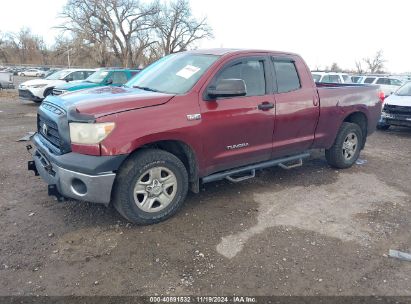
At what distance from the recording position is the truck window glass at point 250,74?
165 inches

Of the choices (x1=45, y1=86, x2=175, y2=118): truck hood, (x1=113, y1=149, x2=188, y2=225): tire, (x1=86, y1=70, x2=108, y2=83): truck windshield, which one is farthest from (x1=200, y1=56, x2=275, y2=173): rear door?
(x1=86, y1=70, x2=108, y2=83): truck windshield

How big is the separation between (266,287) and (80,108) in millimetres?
2368

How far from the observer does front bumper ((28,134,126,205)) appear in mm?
3238

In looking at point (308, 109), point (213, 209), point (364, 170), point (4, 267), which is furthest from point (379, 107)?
point (4, 267)

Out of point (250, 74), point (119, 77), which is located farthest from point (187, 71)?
point (119, 77)

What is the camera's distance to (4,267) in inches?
117

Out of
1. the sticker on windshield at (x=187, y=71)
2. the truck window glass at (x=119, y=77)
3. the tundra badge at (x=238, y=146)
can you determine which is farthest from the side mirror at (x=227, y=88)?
the truck window glass at (x=119, y=77)

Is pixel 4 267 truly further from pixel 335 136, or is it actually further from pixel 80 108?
pixel 335 136

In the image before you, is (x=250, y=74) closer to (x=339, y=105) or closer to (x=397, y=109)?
(x=339, y=105)

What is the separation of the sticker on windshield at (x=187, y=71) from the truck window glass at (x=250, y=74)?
14.5 inches

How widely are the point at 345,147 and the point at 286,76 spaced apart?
6.35 ft

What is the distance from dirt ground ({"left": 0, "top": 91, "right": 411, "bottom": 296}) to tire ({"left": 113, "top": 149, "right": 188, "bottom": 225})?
0.18m

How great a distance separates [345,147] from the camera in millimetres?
5812

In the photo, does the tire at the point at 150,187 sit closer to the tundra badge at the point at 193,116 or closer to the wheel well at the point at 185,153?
the wheel well at the point at 185,153
